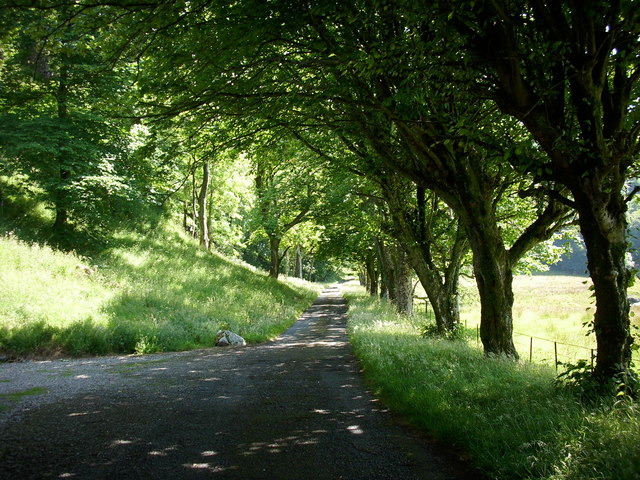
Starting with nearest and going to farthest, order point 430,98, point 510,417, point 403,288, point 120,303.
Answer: point 510,417 < point 430,98 < point 120,303 < point 403,288

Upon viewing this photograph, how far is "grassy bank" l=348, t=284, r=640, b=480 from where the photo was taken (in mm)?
3482

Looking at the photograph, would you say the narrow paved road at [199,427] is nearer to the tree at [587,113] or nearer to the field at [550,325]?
the tree at [587,113]

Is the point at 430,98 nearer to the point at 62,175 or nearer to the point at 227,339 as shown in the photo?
the point at 227,339

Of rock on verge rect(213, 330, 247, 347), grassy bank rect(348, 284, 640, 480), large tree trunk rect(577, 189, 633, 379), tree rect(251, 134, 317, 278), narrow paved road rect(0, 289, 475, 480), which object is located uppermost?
tree rect(251, 134, 317, 278)

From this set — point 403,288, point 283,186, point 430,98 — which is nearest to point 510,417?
point 430,98

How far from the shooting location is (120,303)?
46.5 ft

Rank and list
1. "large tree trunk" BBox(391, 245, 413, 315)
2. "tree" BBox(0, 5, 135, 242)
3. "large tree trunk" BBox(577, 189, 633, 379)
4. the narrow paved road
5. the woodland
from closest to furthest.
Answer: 1. the narrow paved road
2. the woodland
3. "large tree trunk" BBox(577, 189, 633, 379)
4. "tree" BBox(0, 5, 135, 242)
5. "large tree trunk" BBox(391, 245, 413, 315)

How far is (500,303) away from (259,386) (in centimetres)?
537

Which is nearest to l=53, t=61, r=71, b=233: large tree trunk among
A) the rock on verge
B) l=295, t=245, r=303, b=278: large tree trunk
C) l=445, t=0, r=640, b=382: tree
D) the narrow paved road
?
the rock on verge

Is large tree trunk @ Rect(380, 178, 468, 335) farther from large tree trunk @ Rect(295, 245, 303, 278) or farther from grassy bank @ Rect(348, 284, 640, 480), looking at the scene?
large tree trunk @ Rect(295, 245, 303, 278)

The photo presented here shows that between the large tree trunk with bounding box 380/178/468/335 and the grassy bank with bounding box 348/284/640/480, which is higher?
the large tree trunk with bounding box 380/178/468/335

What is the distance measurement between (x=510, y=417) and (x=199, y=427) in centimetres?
387

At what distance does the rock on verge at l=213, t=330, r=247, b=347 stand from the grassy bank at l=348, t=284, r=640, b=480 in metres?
7.42

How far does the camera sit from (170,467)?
412 centimetres
